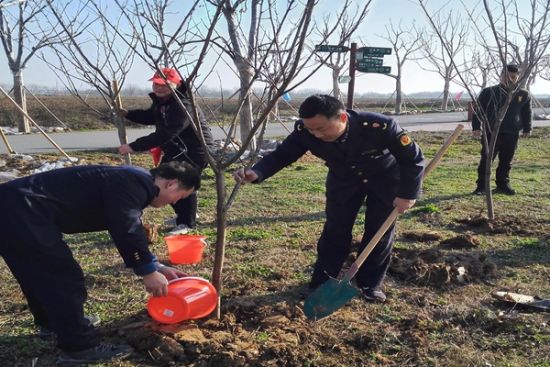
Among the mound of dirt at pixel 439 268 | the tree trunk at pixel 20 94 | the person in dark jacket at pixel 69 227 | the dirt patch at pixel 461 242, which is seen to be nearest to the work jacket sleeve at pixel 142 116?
the person in dark jacket at pixel 69 227

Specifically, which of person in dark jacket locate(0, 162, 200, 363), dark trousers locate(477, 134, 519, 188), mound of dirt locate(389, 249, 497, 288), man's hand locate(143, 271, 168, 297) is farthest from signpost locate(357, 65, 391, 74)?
man's hand locate(143, 271, 168, 297)

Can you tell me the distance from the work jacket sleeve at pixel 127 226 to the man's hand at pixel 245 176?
0.64m

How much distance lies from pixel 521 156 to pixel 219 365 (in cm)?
1013

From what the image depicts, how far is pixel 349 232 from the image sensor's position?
3506 millimetres

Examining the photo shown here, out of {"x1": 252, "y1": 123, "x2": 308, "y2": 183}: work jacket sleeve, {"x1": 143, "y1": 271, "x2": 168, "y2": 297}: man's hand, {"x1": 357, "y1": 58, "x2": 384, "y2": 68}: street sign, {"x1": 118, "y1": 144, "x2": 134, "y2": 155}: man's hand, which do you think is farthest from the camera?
{"x1": 357, "y1": 58, "x2": 384, "y2": 68}: street sign

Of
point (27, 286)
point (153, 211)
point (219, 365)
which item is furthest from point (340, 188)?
point (153, 211)

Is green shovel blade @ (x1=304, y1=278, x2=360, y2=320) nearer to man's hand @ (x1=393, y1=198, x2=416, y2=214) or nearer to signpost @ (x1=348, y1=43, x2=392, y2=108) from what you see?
man's hand @ (x1=393, y1=198, x2=416, y2=214)

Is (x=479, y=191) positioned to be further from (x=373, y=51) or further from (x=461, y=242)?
(x=373, y=51)

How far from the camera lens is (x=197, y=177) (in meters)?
2.68

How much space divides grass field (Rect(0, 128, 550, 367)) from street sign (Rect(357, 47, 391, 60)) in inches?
190

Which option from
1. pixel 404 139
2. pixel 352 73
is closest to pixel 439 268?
pixel 404 139

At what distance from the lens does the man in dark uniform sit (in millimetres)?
2934

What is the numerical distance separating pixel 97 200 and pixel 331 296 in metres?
1.44

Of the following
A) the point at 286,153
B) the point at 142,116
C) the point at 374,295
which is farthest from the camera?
the point at 142,116
